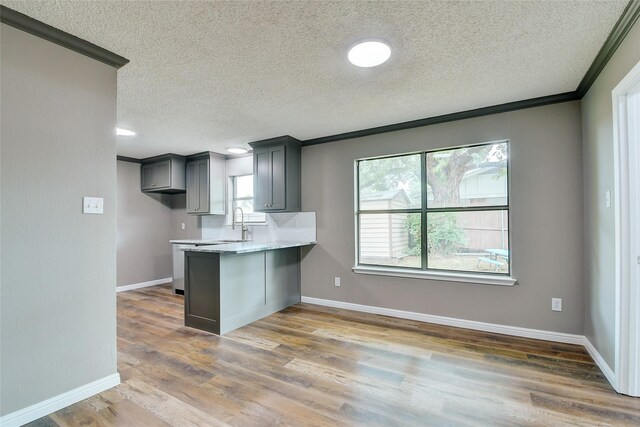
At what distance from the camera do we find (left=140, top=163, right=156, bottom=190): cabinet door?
542cm

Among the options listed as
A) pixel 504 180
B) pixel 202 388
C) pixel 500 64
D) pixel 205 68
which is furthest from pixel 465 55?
pixel 202 388

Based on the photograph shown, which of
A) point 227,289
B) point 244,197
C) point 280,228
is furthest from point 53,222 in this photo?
point 244,197

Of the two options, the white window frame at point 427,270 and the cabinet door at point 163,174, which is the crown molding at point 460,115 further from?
the cabinet door at point 163,174

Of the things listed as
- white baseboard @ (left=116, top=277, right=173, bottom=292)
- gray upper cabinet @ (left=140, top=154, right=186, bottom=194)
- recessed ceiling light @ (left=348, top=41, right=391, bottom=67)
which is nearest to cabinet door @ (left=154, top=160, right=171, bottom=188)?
gray upper cabinet @ (left=140, top=154, right=186, bottom=194)

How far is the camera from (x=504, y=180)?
3.10m

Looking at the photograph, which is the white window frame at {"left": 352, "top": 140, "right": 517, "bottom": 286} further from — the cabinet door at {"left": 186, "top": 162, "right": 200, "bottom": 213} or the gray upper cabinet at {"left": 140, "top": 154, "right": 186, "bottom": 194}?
the gray upper cabinet at {"left": 140, "top": 154, "right": 186, "bottom": 194}

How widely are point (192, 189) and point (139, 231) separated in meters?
1.32

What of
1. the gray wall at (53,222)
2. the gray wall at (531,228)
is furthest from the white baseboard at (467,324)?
the gray wall at (53,222)

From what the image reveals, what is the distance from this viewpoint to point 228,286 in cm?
323

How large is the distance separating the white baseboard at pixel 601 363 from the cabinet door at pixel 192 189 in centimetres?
531

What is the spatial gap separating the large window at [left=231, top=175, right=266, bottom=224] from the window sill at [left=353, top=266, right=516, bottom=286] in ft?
7.06

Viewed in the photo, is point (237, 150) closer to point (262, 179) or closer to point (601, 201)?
point (262, 179)

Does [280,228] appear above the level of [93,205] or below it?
below

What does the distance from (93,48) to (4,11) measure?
42 cm
